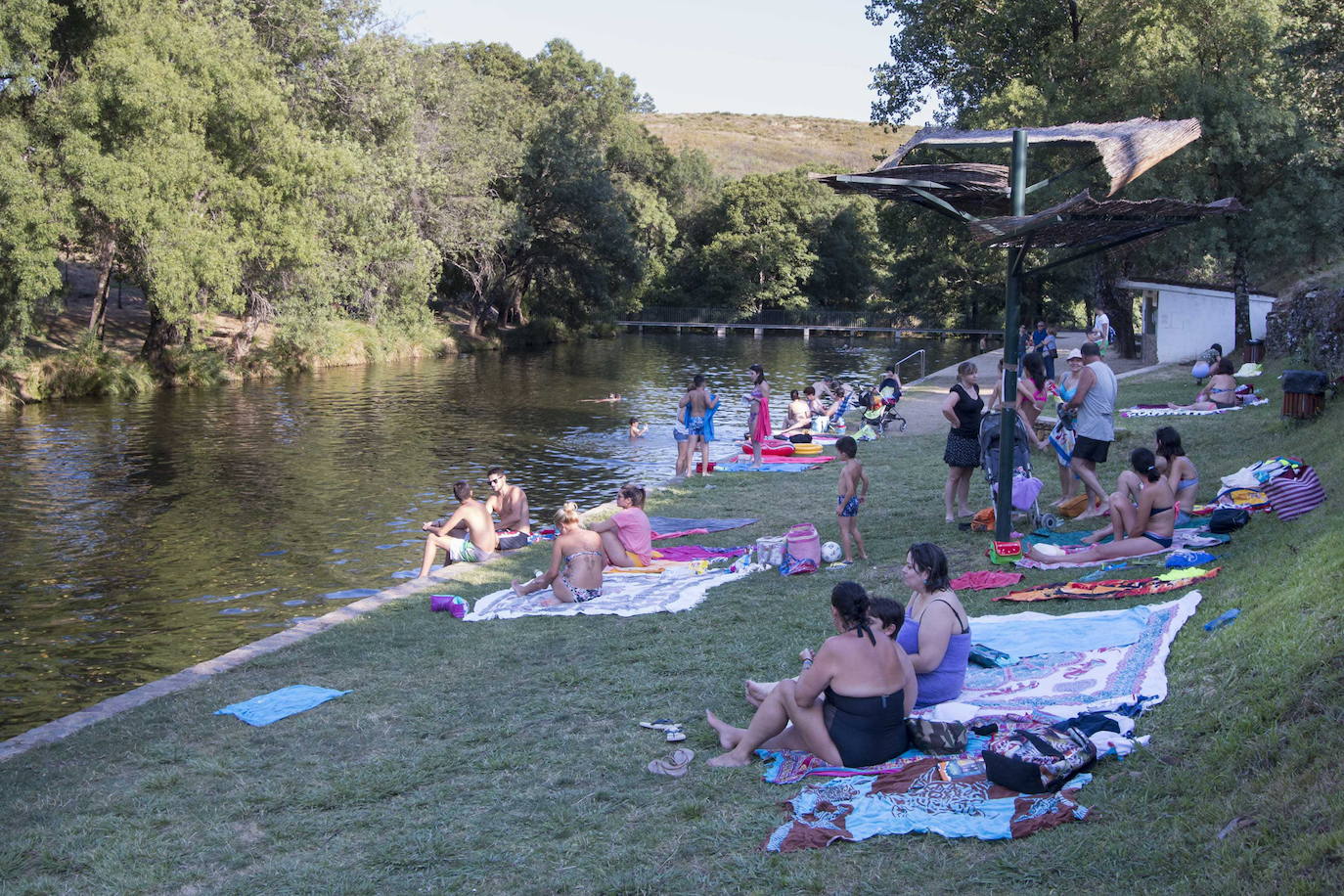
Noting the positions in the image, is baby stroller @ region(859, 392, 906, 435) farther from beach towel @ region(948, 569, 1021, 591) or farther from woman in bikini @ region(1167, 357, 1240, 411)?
beach towel @ region(948, 569, 1021, 591)

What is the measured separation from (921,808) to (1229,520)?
18.4 ft

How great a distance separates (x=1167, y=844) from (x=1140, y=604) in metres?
3.87

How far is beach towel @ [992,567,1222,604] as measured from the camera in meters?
8.40

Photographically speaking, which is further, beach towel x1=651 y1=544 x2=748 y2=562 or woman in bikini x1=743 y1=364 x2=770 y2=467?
woman in bikini x1=743 y1=364 x2=770 y2=467

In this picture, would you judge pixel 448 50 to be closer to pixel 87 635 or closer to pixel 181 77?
pixel 181 77

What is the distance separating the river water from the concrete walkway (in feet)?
12.7

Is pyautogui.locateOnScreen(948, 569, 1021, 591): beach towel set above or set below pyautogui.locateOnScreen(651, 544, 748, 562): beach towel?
above

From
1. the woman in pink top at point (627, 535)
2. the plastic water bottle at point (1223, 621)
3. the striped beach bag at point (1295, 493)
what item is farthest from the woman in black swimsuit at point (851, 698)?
the woman in pink top at point (627, 535)

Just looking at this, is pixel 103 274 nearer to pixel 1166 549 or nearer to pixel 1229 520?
pixel 1166 549

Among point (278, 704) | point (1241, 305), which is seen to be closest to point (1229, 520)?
point (278, 704)

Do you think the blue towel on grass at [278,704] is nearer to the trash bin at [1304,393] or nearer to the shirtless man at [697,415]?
the shirtless man at [697,415]

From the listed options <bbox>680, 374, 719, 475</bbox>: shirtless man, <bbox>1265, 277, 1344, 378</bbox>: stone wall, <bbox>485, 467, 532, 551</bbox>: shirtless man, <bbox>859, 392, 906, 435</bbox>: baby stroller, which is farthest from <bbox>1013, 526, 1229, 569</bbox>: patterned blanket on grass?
<bbox>859, 392, 906, 435</bbox>: baby stroller

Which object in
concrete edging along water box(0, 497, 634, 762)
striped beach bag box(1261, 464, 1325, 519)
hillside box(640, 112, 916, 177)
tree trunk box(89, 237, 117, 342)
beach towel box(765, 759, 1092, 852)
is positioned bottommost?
concrete edging along water box(0, 497, 634, 762)

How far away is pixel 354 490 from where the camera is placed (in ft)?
64.7
